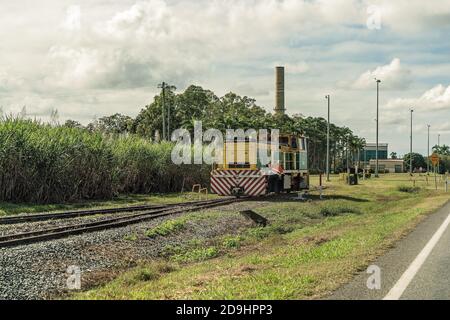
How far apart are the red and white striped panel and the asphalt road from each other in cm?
1691

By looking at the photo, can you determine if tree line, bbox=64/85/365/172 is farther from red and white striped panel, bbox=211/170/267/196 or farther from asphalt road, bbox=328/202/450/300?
asphalt road, bbox=328/202/450/300

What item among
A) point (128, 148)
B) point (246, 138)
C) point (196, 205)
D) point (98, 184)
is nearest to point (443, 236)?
point (196, 205)

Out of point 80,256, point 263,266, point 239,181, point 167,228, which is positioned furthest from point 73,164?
point 263,266

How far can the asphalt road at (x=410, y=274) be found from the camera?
8.51 meters

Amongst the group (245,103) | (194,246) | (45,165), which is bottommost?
(194,246)

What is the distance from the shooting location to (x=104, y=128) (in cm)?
3706

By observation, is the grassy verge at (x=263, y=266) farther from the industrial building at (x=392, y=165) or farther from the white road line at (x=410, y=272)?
the industrial building at (x=392, y=165)

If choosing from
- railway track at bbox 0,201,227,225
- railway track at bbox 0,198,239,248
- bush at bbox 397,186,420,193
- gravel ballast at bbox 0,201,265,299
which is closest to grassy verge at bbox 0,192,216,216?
railway track at bbox 0,201,227,225

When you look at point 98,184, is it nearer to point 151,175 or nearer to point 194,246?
point 151,175

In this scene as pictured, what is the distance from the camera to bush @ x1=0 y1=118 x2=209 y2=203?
27391mm

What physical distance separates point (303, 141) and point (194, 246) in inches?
813

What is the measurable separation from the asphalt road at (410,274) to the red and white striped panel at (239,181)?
55.5ft

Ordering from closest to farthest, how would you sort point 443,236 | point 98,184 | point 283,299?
point 283,299 → point 443,236 → point 98,184

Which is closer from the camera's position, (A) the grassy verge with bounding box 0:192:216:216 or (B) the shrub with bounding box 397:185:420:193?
(A) the grassy verge with bounding box 0:192:216:216
